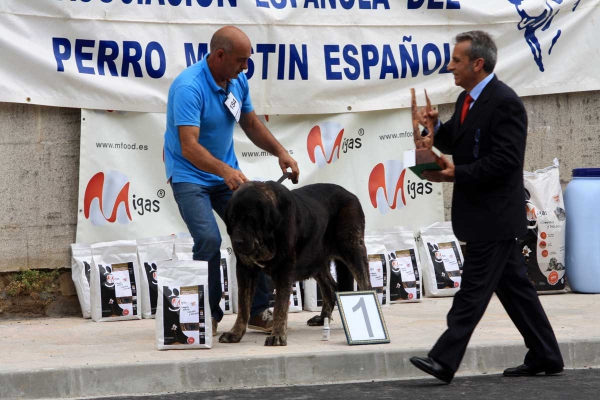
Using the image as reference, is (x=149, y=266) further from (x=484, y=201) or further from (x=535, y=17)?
(x=535, y=17)

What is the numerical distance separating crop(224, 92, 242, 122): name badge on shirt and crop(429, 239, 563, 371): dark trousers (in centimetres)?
203

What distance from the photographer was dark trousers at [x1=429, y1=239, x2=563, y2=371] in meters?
5.43

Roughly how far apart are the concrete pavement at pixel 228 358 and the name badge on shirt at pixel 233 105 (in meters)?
1.55

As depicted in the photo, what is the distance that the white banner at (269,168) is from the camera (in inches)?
324

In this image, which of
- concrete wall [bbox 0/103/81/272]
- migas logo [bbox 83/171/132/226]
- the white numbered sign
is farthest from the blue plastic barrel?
concrete wall [bbox 0/103/81/272]

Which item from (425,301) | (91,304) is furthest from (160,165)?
(425,301)

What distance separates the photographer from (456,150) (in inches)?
223

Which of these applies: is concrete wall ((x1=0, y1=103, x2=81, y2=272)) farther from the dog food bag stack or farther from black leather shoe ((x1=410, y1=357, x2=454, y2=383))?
black leather shoe ((x1=410, y1=357, x2=454, y2=383))

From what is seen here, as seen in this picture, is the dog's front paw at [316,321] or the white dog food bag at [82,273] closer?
the dog's front paw at [316,321]

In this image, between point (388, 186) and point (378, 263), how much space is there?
2.72ft

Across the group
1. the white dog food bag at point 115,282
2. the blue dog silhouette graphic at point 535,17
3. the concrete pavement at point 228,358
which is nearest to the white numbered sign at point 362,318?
the concrete pavement at point 228,358

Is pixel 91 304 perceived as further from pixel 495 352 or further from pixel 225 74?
pixel 495 352

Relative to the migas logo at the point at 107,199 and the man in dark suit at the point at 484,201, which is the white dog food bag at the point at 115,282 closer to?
the migas logo at the point at 107,199

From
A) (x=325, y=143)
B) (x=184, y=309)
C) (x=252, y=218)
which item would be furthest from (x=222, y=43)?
(x=325, y=143)
